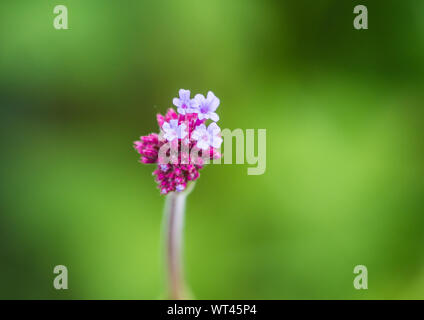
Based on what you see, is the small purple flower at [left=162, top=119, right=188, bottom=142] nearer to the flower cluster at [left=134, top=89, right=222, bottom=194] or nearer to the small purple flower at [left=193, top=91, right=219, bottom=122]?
the flower cluster at [left=134, top=89, right=222, bottom=194]

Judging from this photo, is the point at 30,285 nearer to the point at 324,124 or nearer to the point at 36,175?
the point at 36,175

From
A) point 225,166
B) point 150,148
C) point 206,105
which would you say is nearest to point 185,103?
point 206,105

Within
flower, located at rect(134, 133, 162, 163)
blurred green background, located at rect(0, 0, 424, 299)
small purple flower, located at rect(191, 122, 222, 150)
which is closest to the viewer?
small purple flower, located at rect(191, 122, 222, 150)

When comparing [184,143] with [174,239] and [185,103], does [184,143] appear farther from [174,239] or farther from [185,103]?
[174,239]

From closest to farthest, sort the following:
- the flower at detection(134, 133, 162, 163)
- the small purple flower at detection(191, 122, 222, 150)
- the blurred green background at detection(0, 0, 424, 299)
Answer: the small purple flower at detection(191, 122, 222, 150), the flower at detection(134, 133, 162, 163), the blurred green background at detection(0, 0, 424, 299)

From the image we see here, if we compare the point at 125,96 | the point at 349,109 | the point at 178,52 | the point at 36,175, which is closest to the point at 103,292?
the point at 36,175

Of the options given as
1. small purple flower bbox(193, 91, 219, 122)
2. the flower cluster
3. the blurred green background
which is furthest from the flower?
the blurred green background

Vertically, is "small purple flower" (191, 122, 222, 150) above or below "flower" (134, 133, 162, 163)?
above
